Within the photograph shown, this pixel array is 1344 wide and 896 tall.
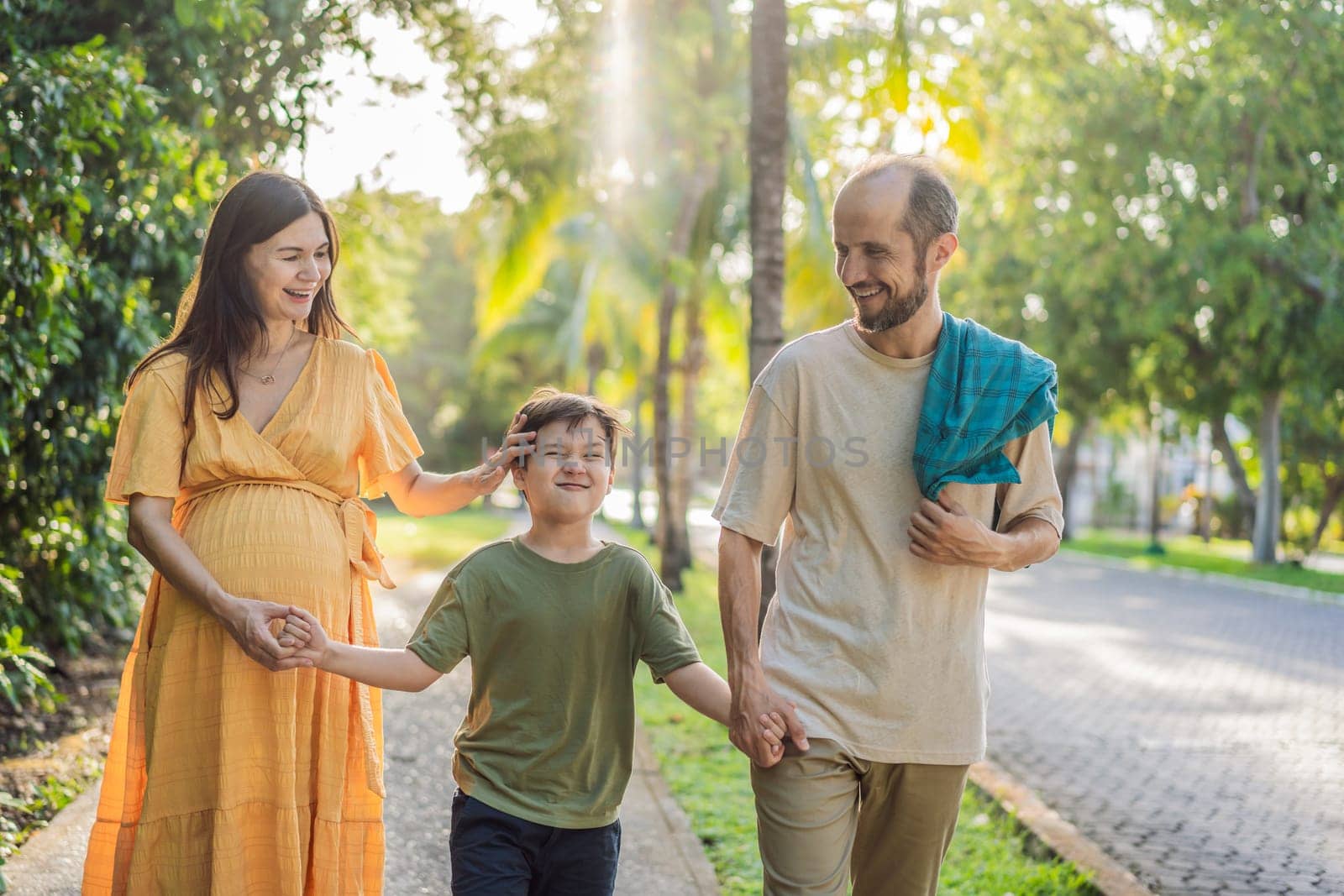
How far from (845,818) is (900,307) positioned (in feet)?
3.90

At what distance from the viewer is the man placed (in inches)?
114

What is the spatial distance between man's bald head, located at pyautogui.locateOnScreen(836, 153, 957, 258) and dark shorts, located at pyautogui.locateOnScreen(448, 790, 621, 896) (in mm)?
1610

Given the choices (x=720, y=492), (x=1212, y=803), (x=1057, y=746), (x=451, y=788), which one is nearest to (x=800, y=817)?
(x=720, y=492)

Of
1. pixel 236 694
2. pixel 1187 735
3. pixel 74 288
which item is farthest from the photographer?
pixel 1187 735

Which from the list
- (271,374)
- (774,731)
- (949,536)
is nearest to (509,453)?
(271,374)

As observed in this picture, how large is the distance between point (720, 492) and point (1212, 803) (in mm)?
5316

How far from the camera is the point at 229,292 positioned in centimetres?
327

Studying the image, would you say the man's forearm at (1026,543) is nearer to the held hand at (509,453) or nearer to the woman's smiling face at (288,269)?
the held hand at (509,453)

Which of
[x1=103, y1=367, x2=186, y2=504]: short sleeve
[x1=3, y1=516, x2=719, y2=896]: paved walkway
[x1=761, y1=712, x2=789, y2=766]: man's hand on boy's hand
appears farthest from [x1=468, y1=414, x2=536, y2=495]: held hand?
[x1=3, y1=516, x2=719, y2=896]: paved walkway

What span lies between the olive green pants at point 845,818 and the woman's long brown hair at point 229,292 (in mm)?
1640

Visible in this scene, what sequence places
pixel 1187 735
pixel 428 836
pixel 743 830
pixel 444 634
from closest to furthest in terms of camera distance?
pixel 444 634
pixel 428 836
pixel 743 830
pixel 1187 735

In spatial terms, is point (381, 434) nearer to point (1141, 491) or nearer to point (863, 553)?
→ point (863, 553)

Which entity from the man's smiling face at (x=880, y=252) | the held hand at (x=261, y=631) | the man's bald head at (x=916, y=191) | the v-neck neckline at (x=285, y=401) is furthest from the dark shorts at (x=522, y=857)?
the man's bald head at (x=916, y=191)

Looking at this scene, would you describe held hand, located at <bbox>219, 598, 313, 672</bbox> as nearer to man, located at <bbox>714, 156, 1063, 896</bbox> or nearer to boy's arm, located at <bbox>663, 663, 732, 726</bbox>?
boy's arm, located at <bbox>663, 663, 732, 726</bbox>
